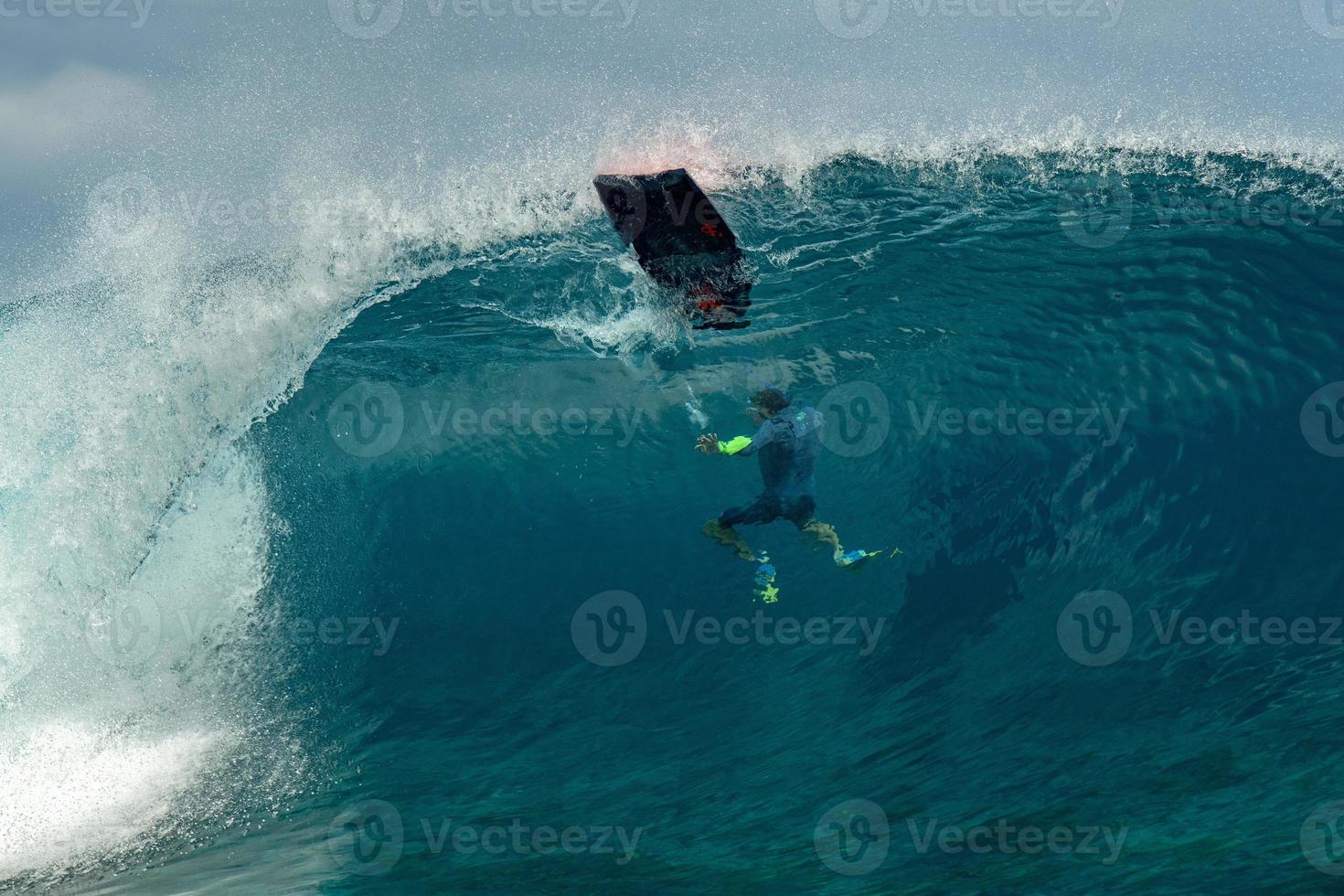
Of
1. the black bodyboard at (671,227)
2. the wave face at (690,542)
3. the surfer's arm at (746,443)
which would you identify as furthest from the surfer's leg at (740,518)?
the black bodyboard at (671,227)

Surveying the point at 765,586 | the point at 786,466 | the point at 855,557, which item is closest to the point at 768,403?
the point at 786,466

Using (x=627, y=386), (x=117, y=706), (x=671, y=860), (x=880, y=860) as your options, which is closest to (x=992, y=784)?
(x=880, y=860)

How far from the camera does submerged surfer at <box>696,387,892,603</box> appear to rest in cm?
721

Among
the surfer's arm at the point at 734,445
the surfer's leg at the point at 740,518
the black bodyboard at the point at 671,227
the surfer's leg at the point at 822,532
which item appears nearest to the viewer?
the surfer's arm at the point at 734,445

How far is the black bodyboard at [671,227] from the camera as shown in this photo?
27.6ft

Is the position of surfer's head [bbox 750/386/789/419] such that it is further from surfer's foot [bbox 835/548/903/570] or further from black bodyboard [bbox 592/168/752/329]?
black bodyboard [bbox 592/168/752/329]

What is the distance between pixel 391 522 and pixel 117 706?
297 centimetres

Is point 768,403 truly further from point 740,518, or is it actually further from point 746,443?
point 740,518

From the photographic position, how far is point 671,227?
8461mm

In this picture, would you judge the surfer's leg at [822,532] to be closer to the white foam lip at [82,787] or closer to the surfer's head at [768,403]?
the surfer's head at [768,403]

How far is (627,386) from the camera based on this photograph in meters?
10.2

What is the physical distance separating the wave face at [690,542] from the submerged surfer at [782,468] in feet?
4.01

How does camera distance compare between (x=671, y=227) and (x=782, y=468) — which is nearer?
(x=782, y=468)

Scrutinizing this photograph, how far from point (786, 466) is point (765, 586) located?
1.54 metres
